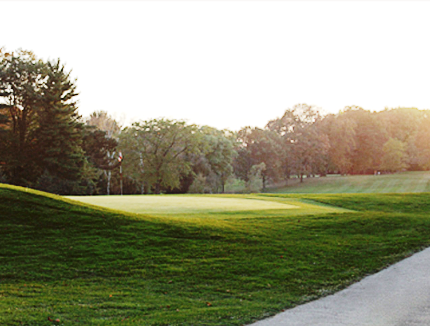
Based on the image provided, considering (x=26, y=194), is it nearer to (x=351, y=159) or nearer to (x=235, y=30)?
(x=235, y=30)

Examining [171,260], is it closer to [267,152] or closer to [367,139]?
[267,152]

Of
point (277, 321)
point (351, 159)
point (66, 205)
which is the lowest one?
point (277, 321)

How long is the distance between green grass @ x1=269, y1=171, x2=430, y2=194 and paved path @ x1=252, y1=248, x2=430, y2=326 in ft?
145

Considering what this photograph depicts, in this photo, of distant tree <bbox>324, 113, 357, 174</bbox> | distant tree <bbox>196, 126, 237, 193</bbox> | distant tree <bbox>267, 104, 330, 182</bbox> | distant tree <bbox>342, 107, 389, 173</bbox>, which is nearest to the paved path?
distant tree <bbox>196, 126, 237, 193</bbox>

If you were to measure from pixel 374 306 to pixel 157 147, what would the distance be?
125 feet

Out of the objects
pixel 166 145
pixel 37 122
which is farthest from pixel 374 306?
pixel 37 122

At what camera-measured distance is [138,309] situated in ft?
19.1

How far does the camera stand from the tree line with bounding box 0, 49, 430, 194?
1591 inches

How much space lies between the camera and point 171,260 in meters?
8.58

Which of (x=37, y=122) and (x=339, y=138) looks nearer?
(x=37, y=122)

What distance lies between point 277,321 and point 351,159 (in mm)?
63576

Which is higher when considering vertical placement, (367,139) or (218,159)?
(367,139)

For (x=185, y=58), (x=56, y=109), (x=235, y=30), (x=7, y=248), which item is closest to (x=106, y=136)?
(x=56, y=109)

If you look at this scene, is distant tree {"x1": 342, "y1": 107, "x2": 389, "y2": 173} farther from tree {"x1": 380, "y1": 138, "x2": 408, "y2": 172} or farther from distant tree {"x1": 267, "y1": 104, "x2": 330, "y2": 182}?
distant tree {"x1": 267, "y1": 104, "x2": 330, "y2": 182}
